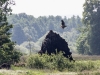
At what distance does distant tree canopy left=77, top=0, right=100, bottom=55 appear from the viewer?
75000mm

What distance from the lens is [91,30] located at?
253 ft

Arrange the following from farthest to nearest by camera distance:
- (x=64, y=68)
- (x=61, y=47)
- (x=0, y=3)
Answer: (x=0, y=3), (x=61, y=47), (x=64, y=68)

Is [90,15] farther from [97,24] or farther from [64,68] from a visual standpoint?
[64,68]

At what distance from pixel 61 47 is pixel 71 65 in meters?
5.60

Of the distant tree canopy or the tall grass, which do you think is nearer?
the tall grass

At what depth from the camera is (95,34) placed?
75.6m

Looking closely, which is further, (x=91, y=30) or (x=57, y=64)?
(x=91, y=30)

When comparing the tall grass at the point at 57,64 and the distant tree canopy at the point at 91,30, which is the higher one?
the distant tree canopy at the point at 91,30

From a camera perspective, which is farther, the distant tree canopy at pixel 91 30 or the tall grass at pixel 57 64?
the distant tree canopy at pixel 91 30

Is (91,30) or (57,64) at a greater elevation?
(91,30)

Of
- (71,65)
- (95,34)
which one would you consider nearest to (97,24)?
(95,34)

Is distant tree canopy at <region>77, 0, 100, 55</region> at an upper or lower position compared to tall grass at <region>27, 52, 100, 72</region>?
upper

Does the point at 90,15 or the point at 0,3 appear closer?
the point at 0,3

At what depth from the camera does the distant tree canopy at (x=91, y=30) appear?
75.0 m
